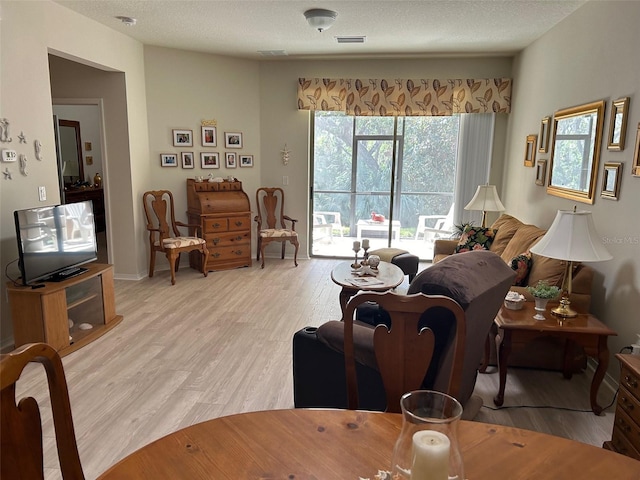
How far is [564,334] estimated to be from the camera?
2.51 meters

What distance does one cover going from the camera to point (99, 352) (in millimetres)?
3279

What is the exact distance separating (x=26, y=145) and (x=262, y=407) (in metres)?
2.70

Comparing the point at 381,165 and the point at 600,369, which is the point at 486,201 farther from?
the point at 600,369

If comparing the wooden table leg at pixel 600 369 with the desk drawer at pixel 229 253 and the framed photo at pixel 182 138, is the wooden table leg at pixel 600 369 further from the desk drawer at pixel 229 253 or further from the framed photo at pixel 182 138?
the framed photo at pixel 182 138

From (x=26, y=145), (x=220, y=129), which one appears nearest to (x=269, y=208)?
(x=220, y=129)

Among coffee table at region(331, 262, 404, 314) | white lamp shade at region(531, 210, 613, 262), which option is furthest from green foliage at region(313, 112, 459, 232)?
white lamp shade at region(531, 210, 613, 262)

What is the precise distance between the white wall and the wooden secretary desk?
3396mm

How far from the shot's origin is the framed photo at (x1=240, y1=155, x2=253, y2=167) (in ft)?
19.7

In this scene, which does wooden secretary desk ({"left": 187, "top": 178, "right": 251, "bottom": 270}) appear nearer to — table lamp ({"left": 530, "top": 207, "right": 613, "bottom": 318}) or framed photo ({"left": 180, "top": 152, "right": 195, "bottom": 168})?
framed photo ({"left": 180, "top": 152, "right": 195, "bottom": 168})

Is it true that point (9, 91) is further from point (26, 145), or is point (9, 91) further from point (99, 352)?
point (99, 352)

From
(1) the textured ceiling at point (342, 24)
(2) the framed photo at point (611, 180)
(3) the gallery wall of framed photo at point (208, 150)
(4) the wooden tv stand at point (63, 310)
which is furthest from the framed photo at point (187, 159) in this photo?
(2) the framed photo at point (611, 180)

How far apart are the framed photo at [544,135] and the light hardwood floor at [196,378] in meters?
2.26

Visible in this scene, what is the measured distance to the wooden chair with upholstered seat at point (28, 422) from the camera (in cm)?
88

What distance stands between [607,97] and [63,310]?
13.8 feet
